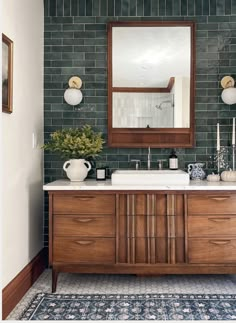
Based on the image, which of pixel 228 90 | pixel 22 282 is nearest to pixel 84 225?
pixel 22 282

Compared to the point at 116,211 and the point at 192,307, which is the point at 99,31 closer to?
the point at 116,211

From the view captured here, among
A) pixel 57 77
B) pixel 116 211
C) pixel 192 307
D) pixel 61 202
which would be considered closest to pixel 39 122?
pixel 57 77

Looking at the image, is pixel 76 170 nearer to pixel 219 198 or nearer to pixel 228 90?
pixel 219 198

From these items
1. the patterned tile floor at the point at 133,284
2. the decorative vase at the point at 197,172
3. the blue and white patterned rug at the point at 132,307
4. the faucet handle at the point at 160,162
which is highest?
the faucet handle at the point at 160,162

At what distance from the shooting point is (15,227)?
8.89ft

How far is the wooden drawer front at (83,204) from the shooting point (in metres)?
2.90

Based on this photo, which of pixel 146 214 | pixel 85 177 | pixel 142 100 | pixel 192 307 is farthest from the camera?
pixel 142 100

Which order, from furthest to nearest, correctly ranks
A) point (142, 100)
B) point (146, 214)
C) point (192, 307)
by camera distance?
point (142, 100), point (146, 214), point (192, 307)

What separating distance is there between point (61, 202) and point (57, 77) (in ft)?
4.31

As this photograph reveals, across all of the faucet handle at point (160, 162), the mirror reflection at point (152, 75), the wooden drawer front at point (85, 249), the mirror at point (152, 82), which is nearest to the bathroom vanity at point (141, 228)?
the wooden drawer front at point (85, 249)

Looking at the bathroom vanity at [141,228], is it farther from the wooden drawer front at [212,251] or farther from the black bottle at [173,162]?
the black bottle at [173,162]

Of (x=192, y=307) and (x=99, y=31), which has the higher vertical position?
(x=99, y=31)

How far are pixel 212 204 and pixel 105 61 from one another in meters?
1.68

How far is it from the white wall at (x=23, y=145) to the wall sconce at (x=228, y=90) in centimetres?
171
